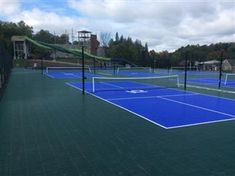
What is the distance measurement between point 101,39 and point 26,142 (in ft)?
272

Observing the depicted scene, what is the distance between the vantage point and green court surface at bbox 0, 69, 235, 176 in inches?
163

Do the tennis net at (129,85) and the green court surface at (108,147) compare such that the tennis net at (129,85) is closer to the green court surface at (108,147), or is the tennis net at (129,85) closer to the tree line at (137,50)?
the green court surface at (108,147)

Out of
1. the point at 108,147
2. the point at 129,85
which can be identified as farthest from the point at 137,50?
the point at 108,147

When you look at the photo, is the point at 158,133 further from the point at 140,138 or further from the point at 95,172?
the point at 95,172

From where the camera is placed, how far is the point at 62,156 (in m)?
4.66

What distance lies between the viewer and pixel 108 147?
17.0 feet

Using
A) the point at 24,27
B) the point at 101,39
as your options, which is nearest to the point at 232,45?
the point at 101,39

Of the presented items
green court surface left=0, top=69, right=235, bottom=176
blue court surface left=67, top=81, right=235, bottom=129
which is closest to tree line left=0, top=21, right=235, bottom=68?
blue court surface left=67, top=81, right=235, bottom=129

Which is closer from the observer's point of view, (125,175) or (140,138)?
(125,175)

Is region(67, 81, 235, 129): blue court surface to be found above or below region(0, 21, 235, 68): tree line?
below

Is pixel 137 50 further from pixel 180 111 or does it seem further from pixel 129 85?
pixel 180 111

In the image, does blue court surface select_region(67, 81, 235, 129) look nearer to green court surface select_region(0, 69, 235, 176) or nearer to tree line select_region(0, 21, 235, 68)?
green court surface select_region(0, 69, 235, 176)

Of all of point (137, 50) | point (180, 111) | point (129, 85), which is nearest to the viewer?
point (180, 111)

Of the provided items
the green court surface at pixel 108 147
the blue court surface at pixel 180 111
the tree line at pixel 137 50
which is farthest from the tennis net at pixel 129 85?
the tree line at pixel 137 50
